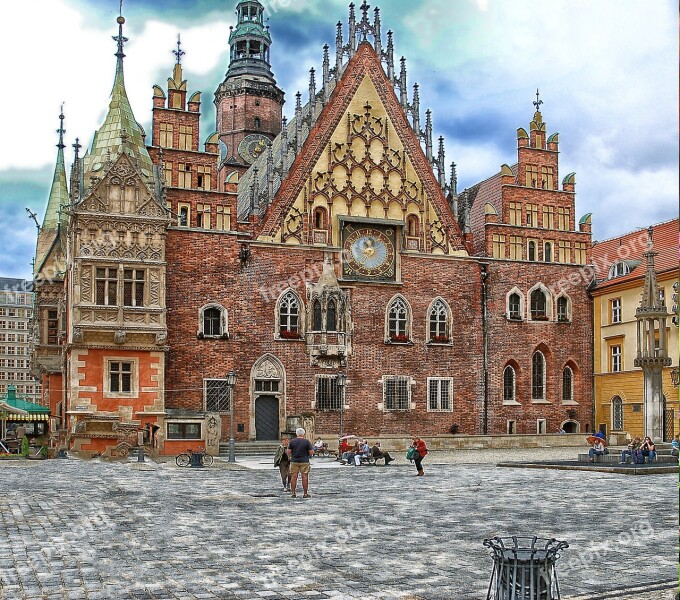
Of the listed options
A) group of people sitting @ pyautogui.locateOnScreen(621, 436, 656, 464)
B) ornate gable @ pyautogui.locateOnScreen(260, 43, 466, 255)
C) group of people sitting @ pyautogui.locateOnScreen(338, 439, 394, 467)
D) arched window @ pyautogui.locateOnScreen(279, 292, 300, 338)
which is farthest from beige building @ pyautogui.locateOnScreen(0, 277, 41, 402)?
group of people sitting @ pyautogui.locateOnScreen(621, 436, 656, 464)

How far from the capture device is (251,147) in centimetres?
6072

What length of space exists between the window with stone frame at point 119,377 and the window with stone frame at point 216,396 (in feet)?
12.0

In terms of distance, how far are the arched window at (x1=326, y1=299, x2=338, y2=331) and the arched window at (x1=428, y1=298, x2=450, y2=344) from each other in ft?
17.0

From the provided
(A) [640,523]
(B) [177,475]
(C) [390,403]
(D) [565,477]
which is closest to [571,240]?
(C) [390,403]

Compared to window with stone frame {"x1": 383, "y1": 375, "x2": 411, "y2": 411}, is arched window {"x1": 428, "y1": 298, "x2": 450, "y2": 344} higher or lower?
higher

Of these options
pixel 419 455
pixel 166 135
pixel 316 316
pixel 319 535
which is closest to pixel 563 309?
pixel 316 316

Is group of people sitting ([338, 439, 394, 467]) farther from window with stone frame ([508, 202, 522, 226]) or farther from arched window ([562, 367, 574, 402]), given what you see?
window with stone frame ([508, 202, 522, 226])

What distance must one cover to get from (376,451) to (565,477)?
27.9 feet

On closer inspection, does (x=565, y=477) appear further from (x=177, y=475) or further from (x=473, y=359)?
(x=473, y=359)

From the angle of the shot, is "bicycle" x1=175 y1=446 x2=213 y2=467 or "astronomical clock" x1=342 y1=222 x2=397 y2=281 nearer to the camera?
"bicycle" x1=175 y1=446 x2=213 y2=467

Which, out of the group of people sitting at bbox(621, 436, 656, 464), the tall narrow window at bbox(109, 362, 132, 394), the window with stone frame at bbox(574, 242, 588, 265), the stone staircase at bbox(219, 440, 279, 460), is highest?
the window with stone frame at bbox(574, 242, 588, 265)

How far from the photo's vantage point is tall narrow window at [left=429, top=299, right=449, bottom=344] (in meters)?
46.1

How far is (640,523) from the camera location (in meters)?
16.3

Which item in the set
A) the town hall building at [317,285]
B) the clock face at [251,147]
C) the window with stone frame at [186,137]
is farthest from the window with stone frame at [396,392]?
the clock face at [251,147]
